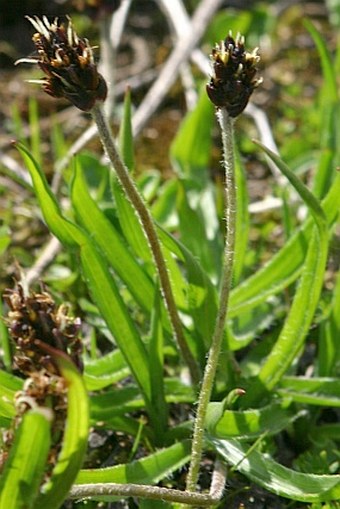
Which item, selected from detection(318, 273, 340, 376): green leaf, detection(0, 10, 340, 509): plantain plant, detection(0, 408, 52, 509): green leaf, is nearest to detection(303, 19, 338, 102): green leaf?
detection(0, 10, 340, 509): plantain plant

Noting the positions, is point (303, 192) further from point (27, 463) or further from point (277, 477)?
point (27, 463)

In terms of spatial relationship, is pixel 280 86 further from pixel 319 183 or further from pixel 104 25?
pixel 319 183

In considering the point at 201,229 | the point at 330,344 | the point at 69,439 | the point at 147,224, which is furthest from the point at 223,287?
the point at 201,229

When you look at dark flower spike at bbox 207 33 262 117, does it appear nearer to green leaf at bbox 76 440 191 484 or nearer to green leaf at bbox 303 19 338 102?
green leaf at bbox 76 440 191 484

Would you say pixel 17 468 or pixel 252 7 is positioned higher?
pixel 252 7

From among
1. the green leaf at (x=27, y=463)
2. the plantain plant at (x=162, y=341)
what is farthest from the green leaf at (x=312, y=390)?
the green leaf at (x=27, y=463)

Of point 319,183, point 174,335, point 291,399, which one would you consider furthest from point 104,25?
point 291,399

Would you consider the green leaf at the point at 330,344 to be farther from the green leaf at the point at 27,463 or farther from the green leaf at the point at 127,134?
the green leaf at the point at 27,463

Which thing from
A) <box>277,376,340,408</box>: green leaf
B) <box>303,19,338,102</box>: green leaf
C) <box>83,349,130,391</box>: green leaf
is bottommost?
<box>277,376,340,408</box>: green leaf

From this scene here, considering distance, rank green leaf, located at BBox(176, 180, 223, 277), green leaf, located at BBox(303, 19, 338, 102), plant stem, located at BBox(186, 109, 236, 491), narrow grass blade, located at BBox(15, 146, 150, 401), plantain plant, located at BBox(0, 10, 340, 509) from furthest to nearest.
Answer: green leaf, located at BBox(303, 19, 338, 102) < green leaf, located at BBox(176, 180, 223, 277) < narrow grass blade, located at BBox(15, 146, 150, 401) < plant stem, located at BBox(186, 109, 236, 491) < plantain plant, located at BBox(0, 10, 340, 509)
